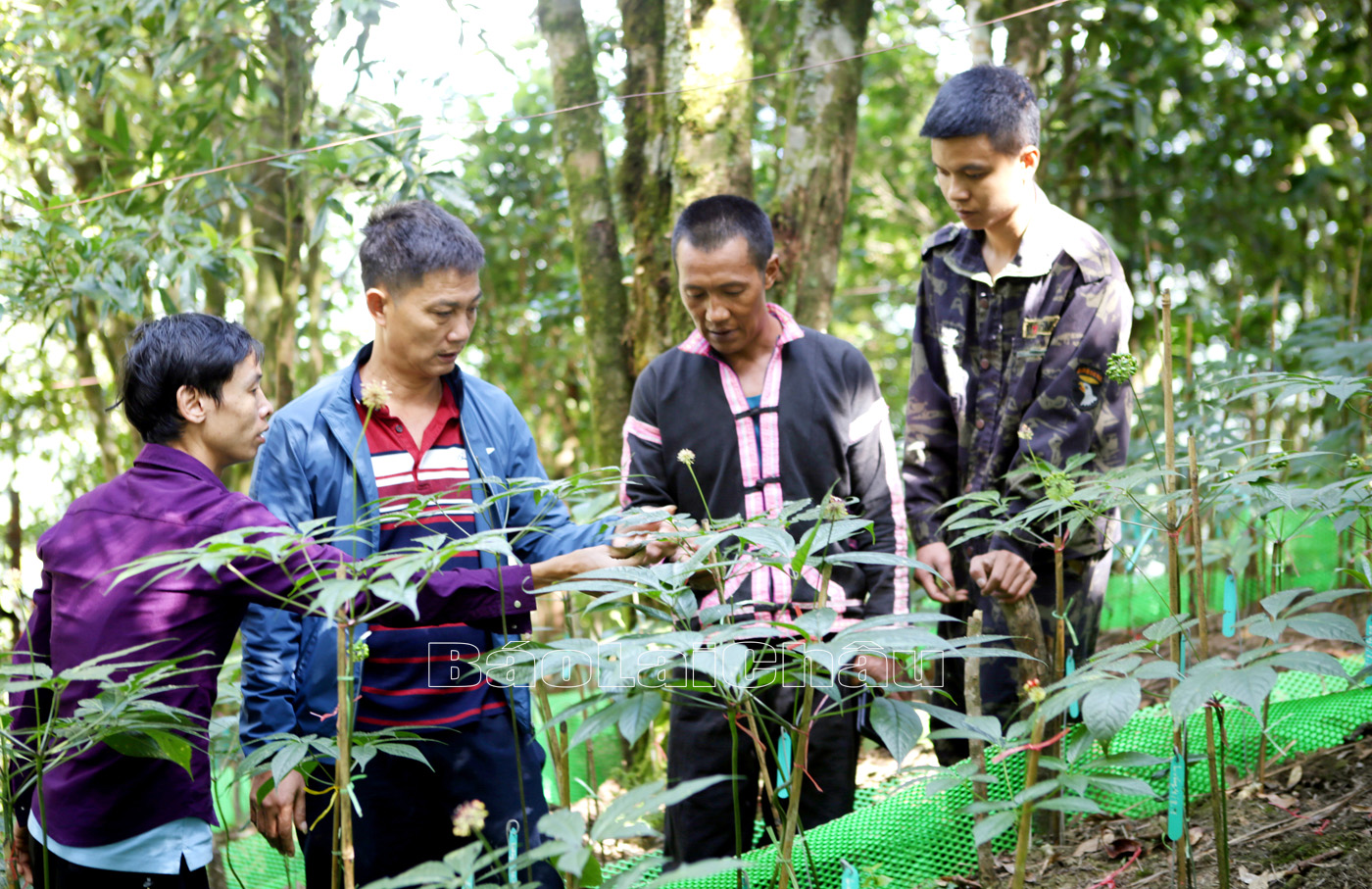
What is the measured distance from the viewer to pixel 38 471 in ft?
20.8

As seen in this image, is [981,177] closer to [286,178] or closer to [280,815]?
[280,815]

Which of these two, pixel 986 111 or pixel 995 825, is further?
pixel 986 111

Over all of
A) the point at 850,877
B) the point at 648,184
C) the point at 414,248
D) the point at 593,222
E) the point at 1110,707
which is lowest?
the point at 850,877

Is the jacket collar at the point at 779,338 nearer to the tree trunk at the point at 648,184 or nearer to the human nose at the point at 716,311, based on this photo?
the human nose at the point at 716,311

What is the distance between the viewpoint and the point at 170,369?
5.67ft

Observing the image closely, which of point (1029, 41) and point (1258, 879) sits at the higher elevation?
point (1029, 41)

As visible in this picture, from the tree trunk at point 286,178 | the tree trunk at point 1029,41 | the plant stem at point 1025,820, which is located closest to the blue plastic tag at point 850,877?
the plant stem at point 1025,820

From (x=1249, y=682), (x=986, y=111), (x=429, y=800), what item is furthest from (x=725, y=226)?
(x=1249, y=682)

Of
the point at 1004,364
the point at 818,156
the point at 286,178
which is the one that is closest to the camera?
the point at 1004,364

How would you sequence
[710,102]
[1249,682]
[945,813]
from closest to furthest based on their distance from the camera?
[1249,682], [945,813], [710,102]

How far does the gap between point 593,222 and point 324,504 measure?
5.71ft

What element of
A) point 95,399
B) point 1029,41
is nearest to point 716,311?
point 1029,41

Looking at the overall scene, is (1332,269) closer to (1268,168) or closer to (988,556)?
(1268,168)

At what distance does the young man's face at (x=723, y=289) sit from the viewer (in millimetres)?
2238
